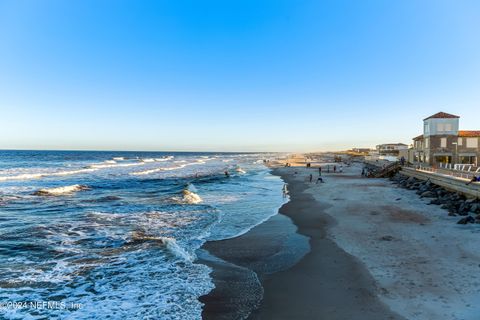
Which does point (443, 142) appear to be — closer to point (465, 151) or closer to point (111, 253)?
point (465, 151)

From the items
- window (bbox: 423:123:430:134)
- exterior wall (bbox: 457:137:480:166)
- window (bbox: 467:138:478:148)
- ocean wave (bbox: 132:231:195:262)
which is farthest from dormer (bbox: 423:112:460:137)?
ocean wave (bbox: 132:231:195:262)

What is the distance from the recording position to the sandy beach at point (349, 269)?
7910 mm

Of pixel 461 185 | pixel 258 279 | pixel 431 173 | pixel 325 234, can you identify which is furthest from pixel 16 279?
pixel 431 173

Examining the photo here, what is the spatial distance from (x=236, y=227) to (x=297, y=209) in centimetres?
637

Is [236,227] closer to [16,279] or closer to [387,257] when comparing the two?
[387,257]

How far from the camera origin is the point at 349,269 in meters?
10.5

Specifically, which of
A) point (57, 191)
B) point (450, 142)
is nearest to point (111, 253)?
point (57, 191)

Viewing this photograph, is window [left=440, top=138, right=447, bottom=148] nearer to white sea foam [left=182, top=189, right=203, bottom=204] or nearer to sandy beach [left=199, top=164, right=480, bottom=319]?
sandy beach [left=199, top=164, right=480, bottom=319]

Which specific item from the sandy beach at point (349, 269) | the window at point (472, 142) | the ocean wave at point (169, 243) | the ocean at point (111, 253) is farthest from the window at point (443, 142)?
the ocean wave at point (169, 243)

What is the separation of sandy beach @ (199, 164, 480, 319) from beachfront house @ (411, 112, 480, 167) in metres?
22.1

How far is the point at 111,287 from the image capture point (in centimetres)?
958

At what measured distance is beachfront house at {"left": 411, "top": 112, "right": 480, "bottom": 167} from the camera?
Result: 1423 inches

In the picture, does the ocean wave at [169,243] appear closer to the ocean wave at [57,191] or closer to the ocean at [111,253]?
the ocean at [111,253]

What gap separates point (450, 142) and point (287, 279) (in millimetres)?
35156
